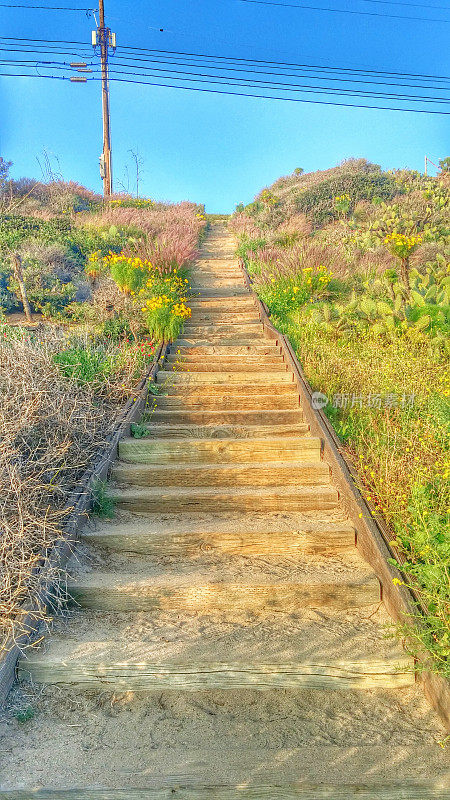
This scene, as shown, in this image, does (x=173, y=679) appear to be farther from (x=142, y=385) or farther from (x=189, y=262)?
(x=189, y=262)

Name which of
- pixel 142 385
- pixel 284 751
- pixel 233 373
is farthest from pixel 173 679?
pixel 233 373

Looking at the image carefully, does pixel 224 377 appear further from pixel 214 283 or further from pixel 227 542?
pixel 214 283

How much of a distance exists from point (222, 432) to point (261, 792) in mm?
4077

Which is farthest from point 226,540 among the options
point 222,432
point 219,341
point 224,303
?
point 224,303

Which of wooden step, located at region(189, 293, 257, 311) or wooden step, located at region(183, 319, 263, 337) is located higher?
wooden step, located at region(189, 293, 257, 311)

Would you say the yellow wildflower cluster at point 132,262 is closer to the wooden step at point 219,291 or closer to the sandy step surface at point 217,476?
the wooden step at point 219,291

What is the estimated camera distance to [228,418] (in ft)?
22.4

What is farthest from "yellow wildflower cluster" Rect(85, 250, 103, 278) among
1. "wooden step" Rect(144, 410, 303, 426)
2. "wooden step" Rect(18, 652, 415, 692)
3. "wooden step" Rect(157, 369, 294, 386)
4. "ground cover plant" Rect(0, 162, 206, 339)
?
"wooden step" Rect(18, 652, 415, 692)

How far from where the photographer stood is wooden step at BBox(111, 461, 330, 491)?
18.4ft

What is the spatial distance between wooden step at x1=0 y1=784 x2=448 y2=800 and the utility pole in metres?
24.2

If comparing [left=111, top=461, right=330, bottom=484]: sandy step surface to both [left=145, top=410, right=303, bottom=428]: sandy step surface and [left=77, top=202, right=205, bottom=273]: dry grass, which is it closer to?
[left=145, top=410, right=303, bottom=428]: sandy step surface

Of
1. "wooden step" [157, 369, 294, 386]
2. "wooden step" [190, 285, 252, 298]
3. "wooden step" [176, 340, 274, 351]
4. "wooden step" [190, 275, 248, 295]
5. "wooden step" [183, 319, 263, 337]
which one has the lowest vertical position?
"wooden step" [157, 369, 294, 386]

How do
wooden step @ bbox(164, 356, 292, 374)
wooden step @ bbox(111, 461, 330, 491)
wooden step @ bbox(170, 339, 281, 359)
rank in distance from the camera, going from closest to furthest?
wooden step @ bbox(111, 461, 330, 491), wooden step @ bbox(164, 356, 292, 374), wooden step @ bbox(170, 339, 281, 359)

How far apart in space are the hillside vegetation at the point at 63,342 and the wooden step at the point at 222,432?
22.4 inches
